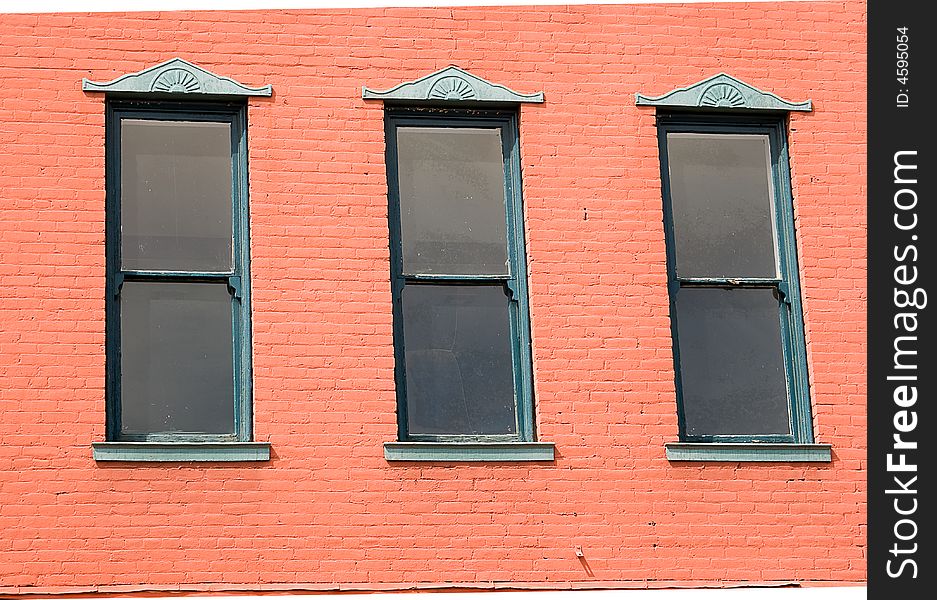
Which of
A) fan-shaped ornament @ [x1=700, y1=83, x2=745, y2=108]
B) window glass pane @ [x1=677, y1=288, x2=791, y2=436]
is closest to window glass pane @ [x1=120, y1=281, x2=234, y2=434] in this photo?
window glass pane @ [x1=677, y1=288, x2=791, y2=436]

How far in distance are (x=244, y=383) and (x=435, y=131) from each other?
2210 millimetres

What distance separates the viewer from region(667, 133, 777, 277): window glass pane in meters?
11.0

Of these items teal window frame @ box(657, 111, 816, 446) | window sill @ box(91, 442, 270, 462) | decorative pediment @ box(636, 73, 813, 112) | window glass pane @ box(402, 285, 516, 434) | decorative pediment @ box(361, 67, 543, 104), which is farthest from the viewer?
decorative pediment @ box(636, 73, 813, 112)

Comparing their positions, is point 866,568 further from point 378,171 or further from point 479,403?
point 378,171

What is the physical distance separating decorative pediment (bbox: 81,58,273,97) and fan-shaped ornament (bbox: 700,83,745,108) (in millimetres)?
2965

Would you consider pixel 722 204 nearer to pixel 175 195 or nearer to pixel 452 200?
pixel 452 200

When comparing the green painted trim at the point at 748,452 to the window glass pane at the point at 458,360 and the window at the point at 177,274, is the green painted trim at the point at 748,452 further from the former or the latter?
the window at the point at 177,274

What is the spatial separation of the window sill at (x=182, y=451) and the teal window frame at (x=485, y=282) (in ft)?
2.78

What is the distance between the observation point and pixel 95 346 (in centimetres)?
1005

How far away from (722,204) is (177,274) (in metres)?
3.76

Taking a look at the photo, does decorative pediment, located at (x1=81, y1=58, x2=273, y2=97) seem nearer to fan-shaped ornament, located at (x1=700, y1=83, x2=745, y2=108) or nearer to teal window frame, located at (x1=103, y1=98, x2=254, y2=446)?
teal window frame, located at (x1=103, y1=98, x2=254, y2=446)

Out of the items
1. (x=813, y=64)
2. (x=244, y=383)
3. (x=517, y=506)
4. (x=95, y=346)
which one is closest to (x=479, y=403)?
(x=517, y=506)

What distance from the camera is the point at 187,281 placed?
413 inches

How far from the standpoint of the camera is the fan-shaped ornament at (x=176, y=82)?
414 inches
